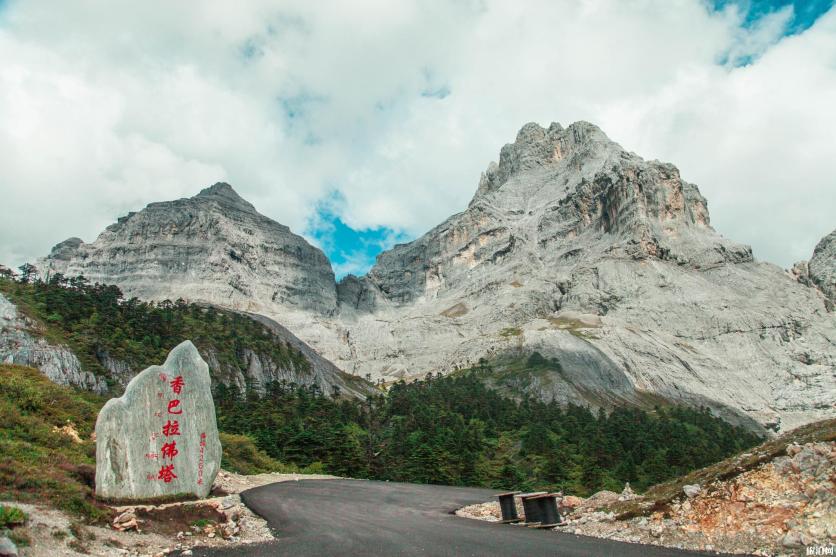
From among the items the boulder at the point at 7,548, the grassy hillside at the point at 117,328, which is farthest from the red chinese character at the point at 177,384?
the grassy hillside at the point at 117,328

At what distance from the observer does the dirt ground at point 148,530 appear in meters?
13.8

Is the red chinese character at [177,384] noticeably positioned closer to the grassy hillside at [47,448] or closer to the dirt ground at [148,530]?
the grassy hillside at [47,448]

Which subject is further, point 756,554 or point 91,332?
point 91,332

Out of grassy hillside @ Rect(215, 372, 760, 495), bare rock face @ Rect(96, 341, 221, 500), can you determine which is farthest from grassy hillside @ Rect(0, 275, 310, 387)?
bare rock face @ Rect(96, 341, 221, 500)

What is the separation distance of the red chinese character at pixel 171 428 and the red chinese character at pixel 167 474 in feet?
3.76

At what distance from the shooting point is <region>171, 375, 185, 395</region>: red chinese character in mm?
22500

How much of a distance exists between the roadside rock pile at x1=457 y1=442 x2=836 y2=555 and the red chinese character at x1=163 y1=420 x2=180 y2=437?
15.3m

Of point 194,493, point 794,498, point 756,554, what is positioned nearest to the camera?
point 756,554

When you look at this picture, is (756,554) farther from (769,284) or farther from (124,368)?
(769,284)

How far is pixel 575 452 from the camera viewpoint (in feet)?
241

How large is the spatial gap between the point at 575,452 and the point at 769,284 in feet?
501

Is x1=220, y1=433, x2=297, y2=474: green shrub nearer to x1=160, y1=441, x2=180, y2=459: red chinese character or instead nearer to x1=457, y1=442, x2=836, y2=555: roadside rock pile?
x1=160, y1=441, x2=180, y2=459: red chinese character

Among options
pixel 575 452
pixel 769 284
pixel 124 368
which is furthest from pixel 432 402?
pixel 769 284

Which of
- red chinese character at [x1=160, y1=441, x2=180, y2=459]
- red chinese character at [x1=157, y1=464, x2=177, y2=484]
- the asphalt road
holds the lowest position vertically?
the asphalt road
